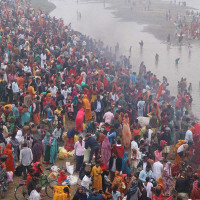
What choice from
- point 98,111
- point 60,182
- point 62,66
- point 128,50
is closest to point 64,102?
point 98,111

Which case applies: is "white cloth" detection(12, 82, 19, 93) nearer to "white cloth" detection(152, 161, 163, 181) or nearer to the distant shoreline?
"white cloth" detection(152, 161, 163, 181)

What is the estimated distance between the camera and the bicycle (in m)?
8.67

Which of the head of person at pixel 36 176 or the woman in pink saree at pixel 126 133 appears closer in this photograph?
the head of person at pixel 36 176

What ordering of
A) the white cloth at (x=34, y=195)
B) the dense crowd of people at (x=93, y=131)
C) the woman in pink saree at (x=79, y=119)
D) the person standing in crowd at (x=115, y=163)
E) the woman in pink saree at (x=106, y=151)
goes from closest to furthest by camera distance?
1. the white cloth at (x=34, y=195)
2. the dense crowd of people at (x=93, y=131)
3. the person standing in crowd at (x=115, y=163)
4. the woman in pink saree at (x=106, y=151)
5. the woman in pink saree at (x=79, y=119)

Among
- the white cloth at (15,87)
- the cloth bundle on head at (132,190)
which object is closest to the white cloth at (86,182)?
the cloth bundle on head at (132,190)

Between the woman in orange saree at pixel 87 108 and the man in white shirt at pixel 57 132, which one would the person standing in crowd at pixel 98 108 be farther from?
the man in white shirt at pixel 57 132

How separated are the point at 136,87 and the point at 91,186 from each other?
9375mm

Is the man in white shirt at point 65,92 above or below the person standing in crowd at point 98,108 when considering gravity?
above

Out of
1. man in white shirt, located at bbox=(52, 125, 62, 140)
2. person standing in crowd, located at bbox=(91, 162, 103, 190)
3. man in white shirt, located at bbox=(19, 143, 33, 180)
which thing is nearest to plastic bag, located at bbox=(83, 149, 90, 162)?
man in white shirt, located at bbox=(52, 125, 62, 140)

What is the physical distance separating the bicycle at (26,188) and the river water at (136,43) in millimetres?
12494

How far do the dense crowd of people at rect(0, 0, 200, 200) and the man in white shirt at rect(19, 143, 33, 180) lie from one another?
0.03 m

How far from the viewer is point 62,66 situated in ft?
57.0

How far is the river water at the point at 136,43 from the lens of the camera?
1082 inches

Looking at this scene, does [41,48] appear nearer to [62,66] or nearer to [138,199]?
[62,66]
